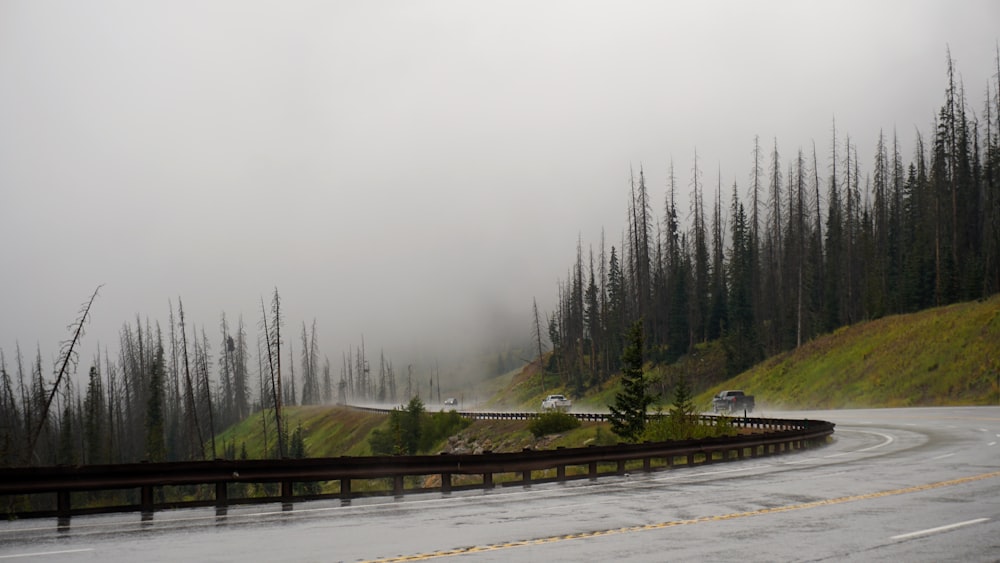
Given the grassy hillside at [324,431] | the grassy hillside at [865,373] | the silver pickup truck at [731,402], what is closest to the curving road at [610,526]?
the grassy hillside at [865,373]

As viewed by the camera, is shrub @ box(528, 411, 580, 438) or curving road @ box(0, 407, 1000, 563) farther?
shrub @ box(528, 411, 580, 438)

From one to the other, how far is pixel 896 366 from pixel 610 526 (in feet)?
196

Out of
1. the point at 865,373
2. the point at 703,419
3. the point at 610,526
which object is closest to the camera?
→ the point at 610,526

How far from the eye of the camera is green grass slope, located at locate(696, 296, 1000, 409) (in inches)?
2312

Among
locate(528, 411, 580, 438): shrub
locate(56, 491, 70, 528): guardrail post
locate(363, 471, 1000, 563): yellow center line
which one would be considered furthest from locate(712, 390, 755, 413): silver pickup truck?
locate(56, 491, 70, 528): guardrail post

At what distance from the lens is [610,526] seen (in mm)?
12977

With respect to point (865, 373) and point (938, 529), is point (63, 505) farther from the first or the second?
point (865, 373)

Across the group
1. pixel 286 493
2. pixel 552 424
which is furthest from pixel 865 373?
pixel 286 493

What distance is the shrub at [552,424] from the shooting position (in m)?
60.3

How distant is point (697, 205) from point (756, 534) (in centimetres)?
9738

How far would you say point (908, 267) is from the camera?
276ft

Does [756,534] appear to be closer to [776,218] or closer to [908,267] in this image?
[908,267]

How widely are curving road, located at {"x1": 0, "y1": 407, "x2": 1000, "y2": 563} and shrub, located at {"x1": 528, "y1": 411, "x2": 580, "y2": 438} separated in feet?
128

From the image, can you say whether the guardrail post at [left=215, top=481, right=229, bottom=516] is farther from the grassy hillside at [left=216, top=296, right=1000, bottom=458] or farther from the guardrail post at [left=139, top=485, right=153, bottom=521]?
the grassy hillside at [left=216, top=296, right=1000, bottom=458]
